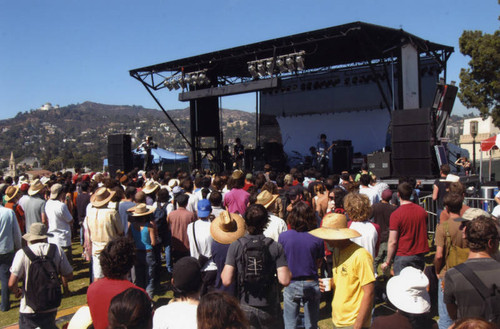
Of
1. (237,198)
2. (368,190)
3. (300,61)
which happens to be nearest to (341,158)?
(300,61)

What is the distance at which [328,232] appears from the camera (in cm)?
309

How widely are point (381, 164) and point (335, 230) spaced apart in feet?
27.5

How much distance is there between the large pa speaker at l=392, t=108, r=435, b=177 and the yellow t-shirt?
7526 mm

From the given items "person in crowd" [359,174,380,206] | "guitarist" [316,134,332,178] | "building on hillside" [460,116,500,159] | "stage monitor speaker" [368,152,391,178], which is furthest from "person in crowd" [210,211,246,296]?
"building on hillside" [460,116,500,159]

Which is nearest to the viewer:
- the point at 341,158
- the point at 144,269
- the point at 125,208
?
the point at 144,269

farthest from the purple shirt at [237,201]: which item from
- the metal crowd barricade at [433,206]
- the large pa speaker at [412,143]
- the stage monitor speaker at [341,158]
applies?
the stage monitor speaker at [341,158]

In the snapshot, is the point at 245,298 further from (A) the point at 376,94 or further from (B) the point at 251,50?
(A) the point at 376,94

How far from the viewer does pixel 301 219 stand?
3455mm

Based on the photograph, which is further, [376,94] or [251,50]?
[376,94]

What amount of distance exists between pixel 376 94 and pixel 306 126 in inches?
129

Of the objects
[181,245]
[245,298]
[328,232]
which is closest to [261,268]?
[245,298]

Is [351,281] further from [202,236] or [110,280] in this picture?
[202,236]

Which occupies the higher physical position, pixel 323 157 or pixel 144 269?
pixel 323 157

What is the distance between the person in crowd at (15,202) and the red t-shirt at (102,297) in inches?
167
